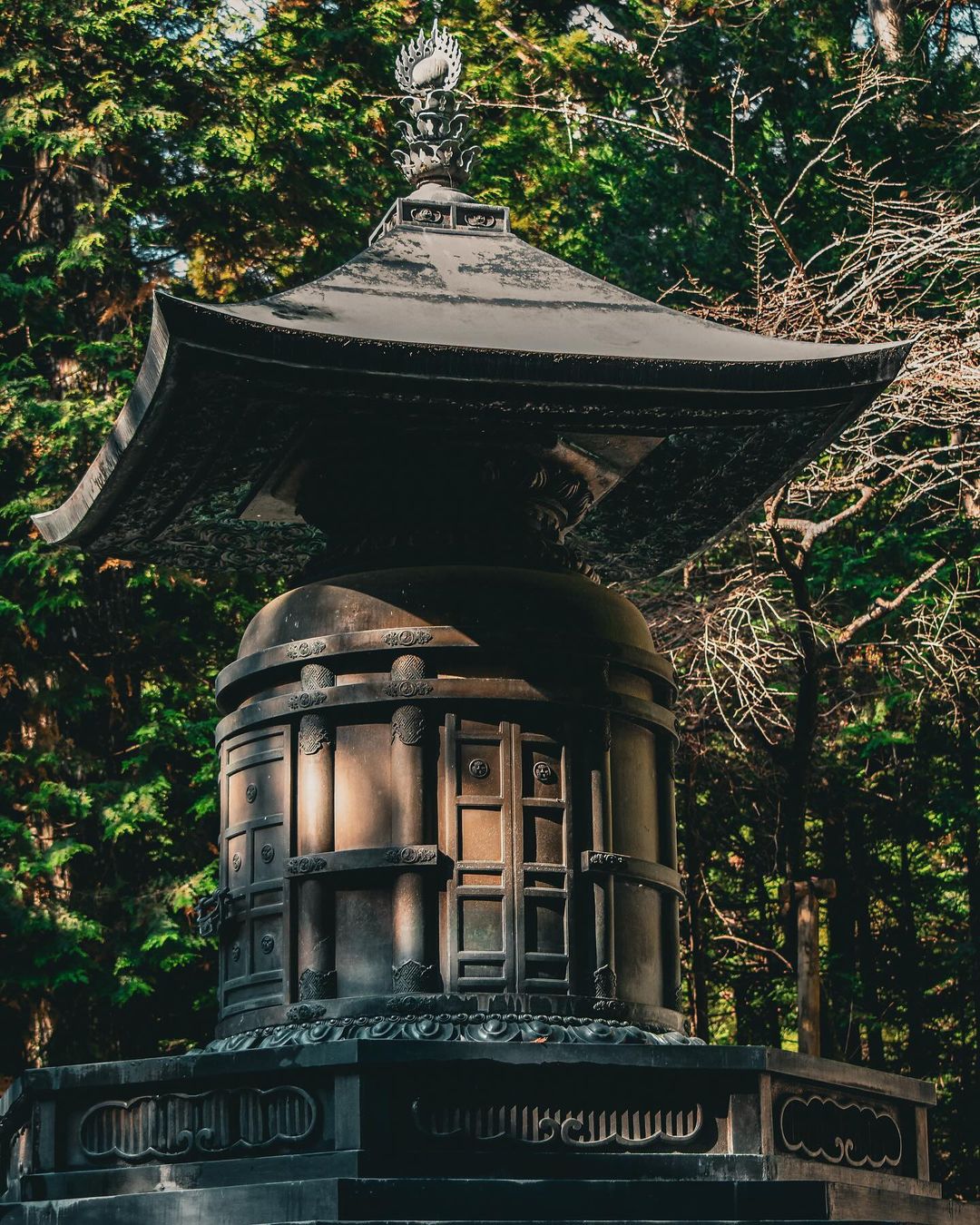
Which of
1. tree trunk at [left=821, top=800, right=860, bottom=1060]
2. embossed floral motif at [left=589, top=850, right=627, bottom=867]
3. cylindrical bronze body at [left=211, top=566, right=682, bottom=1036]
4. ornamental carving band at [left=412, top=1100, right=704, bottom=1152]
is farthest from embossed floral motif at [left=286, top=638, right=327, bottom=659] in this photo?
tree trunk at [left=821, top=800, right=860, bottom=1060]

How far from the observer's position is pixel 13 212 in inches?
728

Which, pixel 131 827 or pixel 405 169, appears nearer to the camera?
pixel 405 169

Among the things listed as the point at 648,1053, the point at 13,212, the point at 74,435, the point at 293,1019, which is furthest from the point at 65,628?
the point at 648,1053

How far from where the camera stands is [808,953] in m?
14.2

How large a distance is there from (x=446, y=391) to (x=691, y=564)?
26.8 ft

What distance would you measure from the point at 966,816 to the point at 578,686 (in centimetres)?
948

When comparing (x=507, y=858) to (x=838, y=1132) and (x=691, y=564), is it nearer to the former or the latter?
(x=838, y=1132)

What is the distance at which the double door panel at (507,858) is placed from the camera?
7848mm

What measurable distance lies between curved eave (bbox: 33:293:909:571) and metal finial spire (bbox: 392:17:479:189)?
196cm

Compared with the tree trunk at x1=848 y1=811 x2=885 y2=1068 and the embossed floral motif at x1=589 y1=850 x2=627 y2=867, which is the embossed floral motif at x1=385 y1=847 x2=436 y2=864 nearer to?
the embossed floral motif at x1=589 y1=850 x2=627 y2=867

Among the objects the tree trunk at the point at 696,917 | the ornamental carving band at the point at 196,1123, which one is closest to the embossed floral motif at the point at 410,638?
the ornamental carving band at the point at 196,1123

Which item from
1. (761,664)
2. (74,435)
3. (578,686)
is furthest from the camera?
(74,435)

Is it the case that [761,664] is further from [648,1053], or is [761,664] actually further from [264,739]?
[648,1053]

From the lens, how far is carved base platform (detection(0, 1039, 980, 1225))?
21.9 feet
